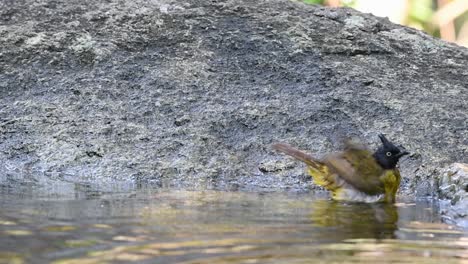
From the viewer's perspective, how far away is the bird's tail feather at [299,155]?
4.85m

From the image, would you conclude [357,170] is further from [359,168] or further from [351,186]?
[351,186]

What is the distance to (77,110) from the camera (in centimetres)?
555

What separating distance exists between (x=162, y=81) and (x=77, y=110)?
56cm

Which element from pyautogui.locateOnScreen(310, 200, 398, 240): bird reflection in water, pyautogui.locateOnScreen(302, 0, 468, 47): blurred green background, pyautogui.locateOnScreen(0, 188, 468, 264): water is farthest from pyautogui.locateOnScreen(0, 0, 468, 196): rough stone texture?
pyautogui.locateOnScreen(302, 0, 468, 47): blurred green background

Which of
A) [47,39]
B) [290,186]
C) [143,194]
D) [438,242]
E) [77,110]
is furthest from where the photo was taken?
[47,39]

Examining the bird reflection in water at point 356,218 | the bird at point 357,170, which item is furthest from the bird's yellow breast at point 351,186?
the bird reflection in water at point 356,218

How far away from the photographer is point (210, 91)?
18.6ft

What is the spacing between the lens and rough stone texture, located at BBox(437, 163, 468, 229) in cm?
427

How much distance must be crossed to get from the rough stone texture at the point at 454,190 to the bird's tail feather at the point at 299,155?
0.64 metres

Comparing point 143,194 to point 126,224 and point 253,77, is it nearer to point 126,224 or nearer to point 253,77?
point 126,224

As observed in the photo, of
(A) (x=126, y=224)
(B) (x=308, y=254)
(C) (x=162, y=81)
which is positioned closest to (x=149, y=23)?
(C) (x=162, y=81)

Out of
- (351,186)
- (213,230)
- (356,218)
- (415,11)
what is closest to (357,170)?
(351,186)

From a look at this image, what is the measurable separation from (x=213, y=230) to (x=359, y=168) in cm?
184

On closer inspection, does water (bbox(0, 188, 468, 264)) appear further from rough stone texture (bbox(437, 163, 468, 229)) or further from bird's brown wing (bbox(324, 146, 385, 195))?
bird's brown wing (bbox(324, 146, 385, 195))
